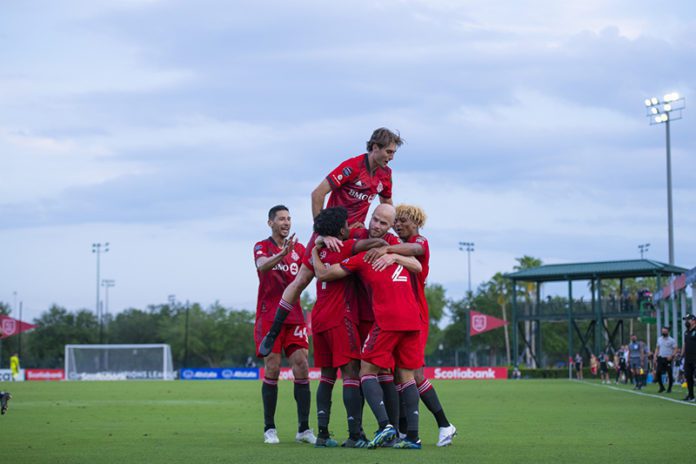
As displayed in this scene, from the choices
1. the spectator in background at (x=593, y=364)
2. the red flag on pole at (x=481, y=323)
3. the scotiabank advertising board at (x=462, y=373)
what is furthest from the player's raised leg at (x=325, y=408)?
the red flag on pole at (x=481, y=323)

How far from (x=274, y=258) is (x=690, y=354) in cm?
1404

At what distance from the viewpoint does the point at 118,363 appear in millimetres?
65500

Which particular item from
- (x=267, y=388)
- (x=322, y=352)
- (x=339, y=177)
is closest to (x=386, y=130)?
(x=339, y=177)

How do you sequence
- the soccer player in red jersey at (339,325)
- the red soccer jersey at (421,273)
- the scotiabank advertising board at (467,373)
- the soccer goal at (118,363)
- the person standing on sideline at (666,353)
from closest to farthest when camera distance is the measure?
the soccer player in red jersey at (339,325)
the red soccer jersey at (421,273)
the person standing on sideline at (666,353)
the scotiabank advertising board at (467,373)
the soccer goal at (118,363)

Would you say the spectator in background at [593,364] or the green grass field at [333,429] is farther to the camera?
the spectator in background at [593,364]

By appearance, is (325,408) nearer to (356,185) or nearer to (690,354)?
(356,185)

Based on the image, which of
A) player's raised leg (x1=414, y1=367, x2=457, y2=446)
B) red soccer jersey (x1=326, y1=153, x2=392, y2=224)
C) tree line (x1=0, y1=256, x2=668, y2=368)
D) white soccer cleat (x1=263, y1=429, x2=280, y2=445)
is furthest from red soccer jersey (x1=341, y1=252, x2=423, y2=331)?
tree line (x1=0, y1=256, x2=668, y2=368)

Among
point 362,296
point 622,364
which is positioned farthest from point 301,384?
point 622,364

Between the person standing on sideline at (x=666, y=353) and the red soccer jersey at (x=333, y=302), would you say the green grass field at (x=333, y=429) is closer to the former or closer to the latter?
the red soccer jersey at (x=333, y=302)

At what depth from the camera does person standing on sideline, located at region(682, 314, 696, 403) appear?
2061cm

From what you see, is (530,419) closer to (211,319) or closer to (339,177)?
(339,177)

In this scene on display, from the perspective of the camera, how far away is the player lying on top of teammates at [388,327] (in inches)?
340

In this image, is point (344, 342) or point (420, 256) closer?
point (344, 342)

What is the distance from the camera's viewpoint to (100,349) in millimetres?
66562
